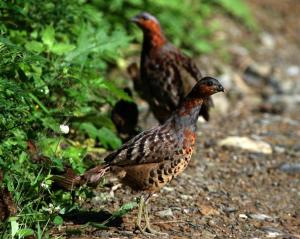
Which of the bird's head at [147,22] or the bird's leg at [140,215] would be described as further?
the bird's head at [147,22]

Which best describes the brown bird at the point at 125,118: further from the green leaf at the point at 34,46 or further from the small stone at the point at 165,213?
the small stone at the point at 165,213

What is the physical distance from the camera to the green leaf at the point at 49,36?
6008 millimetres

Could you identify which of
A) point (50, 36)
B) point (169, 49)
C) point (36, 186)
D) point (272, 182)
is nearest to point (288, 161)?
point (272, 182)

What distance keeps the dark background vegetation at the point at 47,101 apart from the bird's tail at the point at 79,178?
73 millimetres

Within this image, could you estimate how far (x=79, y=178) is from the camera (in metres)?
5.07

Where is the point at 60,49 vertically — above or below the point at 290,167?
above

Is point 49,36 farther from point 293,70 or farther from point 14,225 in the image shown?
point 293,70

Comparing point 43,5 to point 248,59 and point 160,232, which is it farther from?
point 248,59

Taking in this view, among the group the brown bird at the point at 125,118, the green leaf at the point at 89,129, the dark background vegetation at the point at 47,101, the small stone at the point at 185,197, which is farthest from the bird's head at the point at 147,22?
the small stone at the point at 185,197

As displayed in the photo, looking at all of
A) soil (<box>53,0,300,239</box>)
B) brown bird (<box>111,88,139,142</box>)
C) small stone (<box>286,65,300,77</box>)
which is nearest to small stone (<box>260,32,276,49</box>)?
soil (<box>53,0,300,239</box>)

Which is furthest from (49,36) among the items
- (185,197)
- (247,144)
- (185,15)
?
(185,15)

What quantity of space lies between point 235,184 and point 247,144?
1.22 metres

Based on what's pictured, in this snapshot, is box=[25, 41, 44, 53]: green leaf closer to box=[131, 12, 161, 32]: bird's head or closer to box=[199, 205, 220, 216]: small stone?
box=[199, 205, 220, 216]: small stone

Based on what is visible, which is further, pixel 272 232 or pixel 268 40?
pixel 268 40
